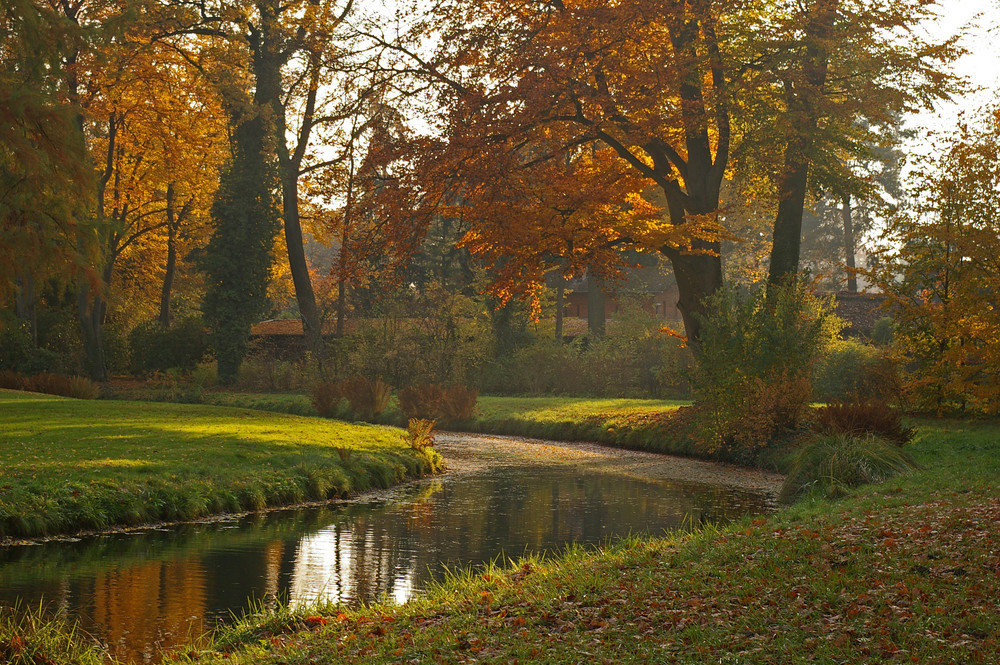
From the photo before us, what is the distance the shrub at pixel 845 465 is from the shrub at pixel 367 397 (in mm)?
15198

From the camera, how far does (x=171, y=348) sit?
39.6 m

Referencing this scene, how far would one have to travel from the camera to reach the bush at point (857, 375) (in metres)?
22.5

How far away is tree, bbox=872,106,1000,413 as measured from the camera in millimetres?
19078

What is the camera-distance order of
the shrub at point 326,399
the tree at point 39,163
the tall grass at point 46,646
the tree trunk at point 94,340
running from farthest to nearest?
1. the tree trunk at point 94,340
2. the shrub at point 326,399
3. the tree at point 39,163
4. the tall grass at point 46,646

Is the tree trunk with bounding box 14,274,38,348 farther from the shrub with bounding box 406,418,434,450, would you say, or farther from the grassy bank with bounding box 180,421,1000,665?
the grassy bank with bounding box 180,421,1000,665

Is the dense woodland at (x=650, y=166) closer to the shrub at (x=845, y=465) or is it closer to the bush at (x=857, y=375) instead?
the bush at (x=857, y=375)

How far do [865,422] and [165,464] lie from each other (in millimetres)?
11833

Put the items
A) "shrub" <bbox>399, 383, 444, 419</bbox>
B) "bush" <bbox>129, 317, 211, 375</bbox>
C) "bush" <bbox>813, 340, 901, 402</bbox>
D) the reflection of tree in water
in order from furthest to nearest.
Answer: "bush" <bbox>129, 317, 211, 375</bbox>, "shrub" <bbox>399, 383, 444, 419</bbox>, "bush" <bbox>813, 340, 901, 402</bbox>, the reflection of tree in water

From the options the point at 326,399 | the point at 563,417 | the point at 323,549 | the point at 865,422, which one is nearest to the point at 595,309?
the point at 326,399

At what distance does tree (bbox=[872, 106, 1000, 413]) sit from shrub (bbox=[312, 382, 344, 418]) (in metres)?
15.6

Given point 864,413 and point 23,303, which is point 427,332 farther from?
point 864,413

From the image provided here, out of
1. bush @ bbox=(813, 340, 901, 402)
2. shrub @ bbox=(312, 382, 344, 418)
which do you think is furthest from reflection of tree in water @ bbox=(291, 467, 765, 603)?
shrub @ bbox=(312, 382, 344, 418)

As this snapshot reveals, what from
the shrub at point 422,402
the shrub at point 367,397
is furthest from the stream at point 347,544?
the shrub at point 367,397

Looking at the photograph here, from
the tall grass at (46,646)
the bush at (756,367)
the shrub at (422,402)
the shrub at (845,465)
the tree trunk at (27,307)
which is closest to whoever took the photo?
the tall grass at (46,646)
